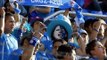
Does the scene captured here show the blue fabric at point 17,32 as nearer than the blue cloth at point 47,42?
No

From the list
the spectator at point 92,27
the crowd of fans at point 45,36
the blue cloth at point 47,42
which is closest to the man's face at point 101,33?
the crowd of fans at point 45,36

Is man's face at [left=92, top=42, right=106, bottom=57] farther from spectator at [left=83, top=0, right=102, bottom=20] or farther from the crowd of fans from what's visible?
spectator at [left=83, top=0, right=102, bottom=20]

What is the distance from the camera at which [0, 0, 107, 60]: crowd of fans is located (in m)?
5.64

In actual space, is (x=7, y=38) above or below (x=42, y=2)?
below

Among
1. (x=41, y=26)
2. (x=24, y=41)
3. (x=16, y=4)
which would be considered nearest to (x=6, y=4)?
(x=16, y=4)

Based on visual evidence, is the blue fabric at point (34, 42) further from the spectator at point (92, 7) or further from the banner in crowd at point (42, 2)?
the spectator at point (92, 7)

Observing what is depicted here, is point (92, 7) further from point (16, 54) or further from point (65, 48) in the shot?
point (16, 54)

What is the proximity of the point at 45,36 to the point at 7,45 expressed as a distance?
842 millimetres

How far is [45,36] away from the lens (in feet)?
21.4

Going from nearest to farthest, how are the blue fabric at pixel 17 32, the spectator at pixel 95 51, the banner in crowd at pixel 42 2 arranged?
the spectator at pixel 95 51
the blue fabric at pixel 17 32
the banner in crowd at pixel 42 2

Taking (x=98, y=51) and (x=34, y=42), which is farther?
(x=98, y=51)

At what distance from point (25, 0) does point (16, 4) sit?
14 centimetres

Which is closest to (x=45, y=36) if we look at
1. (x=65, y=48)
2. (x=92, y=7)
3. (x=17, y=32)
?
(x=17, y=32)

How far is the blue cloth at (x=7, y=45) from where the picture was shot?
18.4 feet
